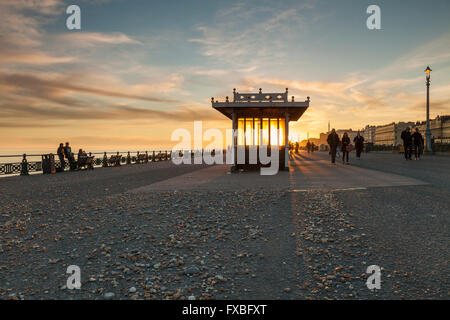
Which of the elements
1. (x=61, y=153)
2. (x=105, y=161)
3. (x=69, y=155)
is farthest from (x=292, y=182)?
(x=105, y=161)

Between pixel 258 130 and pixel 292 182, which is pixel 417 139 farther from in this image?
pixel 292 182

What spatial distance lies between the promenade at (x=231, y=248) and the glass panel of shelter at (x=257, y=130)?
8.60 meters

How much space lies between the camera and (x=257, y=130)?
15570mm

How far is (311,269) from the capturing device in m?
3.46

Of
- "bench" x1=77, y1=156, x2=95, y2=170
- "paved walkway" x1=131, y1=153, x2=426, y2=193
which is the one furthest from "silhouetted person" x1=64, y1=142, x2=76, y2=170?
"paved walkway" x1=131, y1=153, x2=426, y2=193

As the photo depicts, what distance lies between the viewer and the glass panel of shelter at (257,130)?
1549cm

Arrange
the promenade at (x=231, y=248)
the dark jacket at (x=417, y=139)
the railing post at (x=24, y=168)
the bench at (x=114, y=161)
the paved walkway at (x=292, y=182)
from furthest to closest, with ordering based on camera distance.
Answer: the bench at (x=114, y=161), the dark jacket at (x=417, y=139), the railing post at (x=24, y=168), the paved walkway at (x=292, y=182), the promenade at (x=231, y=248)

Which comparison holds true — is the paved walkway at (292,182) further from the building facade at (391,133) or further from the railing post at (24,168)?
the building facade at (391,133)

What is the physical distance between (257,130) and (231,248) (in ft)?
39.2

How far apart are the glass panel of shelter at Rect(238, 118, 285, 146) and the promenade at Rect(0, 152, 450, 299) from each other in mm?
8601

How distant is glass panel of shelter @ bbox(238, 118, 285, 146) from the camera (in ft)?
50.8

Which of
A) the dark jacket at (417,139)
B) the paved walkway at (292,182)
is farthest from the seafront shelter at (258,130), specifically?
the dark jacket at (417,139)

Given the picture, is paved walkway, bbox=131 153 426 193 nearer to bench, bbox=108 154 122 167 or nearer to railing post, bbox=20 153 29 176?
railing post, bbox=20 153 29 176
